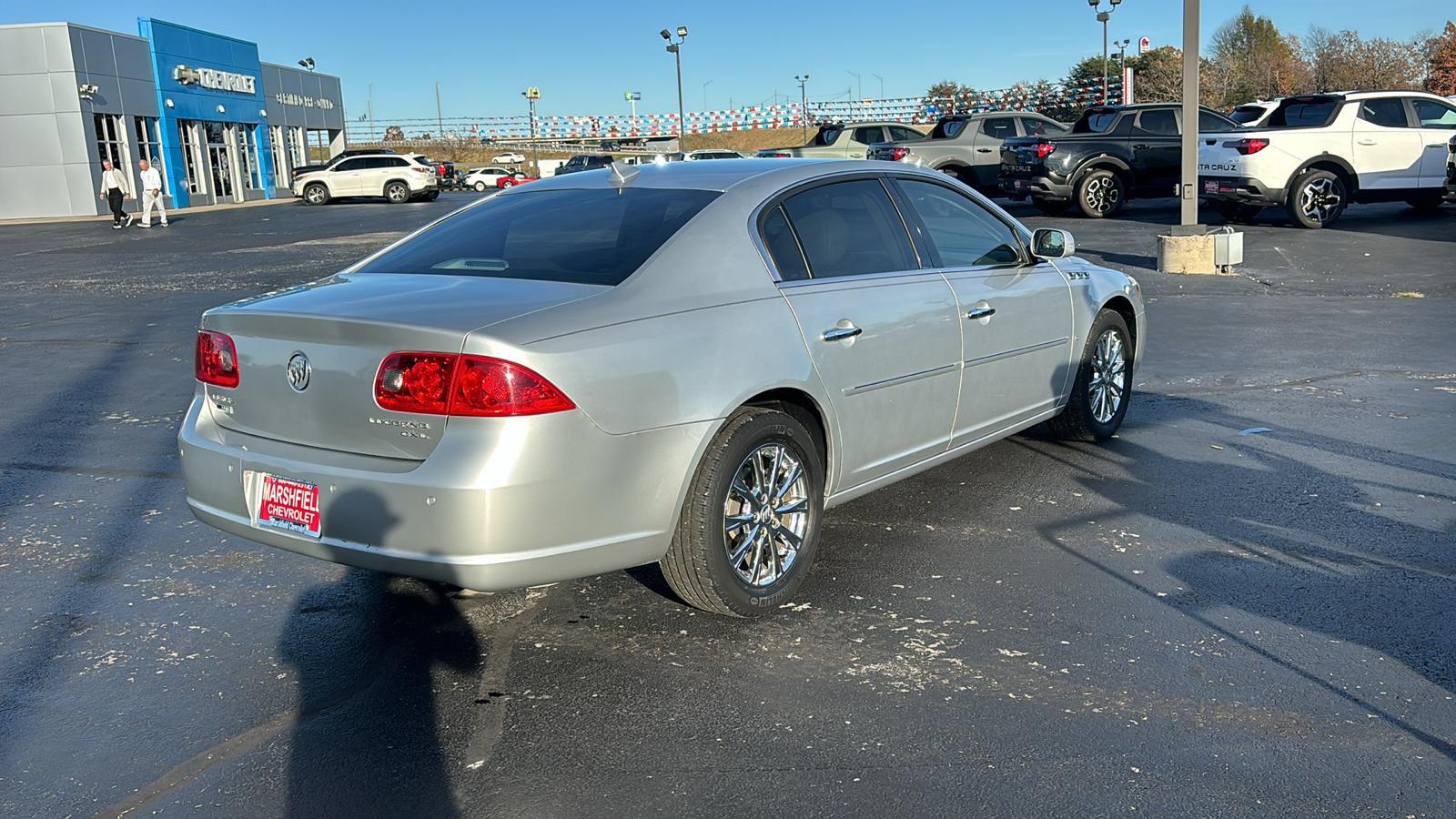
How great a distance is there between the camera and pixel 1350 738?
315 centimetres

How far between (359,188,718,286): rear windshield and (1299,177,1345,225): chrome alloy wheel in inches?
627

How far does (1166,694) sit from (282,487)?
266cm

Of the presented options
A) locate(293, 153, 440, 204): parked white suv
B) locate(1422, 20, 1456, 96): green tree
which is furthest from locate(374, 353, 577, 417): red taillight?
locate(1422, 20, 1456, 96): green tree

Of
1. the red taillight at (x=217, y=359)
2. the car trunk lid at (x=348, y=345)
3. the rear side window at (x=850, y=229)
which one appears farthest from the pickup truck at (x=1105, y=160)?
the red taillight at (x=217, y=359)

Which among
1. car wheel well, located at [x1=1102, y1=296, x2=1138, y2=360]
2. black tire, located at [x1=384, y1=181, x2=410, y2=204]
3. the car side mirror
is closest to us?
the car side mirror

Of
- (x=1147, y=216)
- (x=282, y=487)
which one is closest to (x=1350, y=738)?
(x=282, y=487)

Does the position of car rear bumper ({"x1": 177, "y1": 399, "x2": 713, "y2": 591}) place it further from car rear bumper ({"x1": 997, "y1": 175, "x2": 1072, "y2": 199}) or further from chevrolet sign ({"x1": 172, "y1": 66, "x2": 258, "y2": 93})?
chevrolet sign ({"x1": 172, "y1": 66, "x2": 258, "y2": 93})

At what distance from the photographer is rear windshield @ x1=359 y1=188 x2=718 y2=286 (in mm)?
4031

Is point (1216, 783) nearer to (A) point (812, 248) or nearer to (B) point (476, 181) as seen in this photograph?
(A) point (812, 248)

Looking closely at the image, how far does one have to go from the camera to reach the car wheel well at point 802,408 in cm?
405

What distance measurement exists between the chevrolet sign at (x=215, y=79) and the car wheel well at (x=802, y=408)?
46.4m

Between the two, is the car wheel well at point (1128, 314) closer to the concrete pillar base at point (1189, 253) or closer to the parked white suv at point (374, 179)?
the concrete pillar base at point (1189, 253)

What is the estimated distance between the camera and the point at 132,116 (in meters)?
41.7

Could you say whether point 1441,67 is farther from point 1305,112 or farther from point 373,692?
point 373,692
